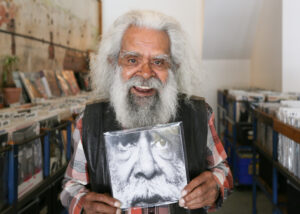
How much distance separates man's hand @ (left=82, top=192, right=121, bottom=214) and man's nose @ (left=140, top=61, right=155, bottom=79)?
0.50 metres

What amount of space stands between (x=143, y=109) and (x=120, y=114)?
11 centimetres

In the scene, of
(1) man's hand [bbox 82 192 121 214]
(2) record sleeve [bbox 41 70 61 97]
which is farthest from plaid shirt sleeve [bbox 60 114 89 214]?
(2) record sleeve [bbox 41 70 61 97]

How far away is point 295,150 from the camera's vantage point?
166 cm

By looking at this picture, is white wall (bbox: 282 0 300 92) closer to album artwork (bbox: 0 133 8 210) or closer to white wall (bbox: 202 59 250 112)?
white wall (bbox: 202 59 250 112)

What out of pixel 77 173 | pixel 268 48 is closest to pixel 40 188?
pixel 77 173

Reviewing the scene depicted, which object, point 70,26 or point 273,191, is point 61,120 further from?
point 70,26

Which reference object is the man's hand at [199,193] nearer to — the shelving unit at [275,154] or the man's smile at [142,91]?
the man's smile at [142,91]

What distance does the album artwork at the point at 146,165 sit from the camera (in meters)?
1.01

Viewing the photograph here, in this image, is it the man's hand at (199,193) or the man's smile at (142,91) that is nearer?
the man's hand at (199,193)

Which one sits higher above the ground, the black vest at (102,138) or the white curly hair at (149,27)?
the white curly hair at (149,27)

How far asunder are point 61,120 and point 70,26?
8.12 feet

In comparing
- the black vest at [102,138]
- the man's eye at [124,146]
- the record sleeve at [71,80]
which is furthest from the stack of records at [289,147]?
the record sleeve at [71,80]

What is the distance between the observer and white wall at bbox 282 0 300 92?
3.58m

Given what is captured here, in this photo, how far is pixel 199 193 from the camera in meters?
1.03
